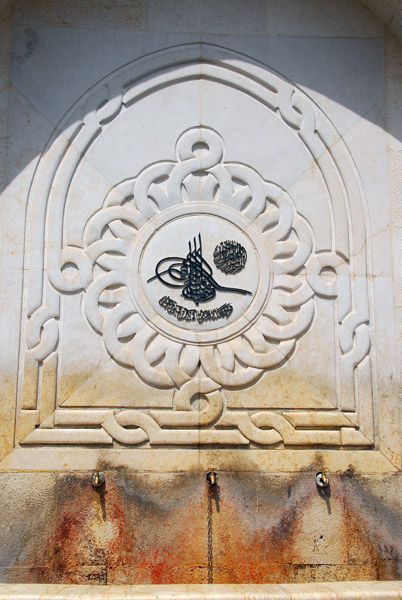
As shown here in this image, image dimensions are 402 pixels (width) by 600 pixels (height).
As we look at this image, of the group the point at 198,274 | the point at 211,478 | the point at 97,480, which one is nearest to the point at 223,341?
the point at 198,274

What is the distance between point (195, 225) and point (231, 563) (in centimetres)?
235

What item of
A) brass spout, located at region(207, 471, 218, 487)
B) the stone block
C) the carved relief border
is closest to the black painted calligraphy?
the carved relief border

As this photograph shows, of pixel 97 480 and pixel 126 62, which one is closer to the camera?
pixel 97 480

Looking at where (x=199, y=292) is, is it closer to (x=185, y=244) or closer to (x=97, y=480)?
(x=185, y=244)

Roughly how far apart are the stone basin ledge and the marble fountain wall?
1.47 ft

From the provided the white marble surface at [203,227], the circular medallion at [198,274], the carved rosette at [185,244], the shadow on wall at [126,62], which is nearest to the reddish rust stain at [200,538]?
the white marble surface at [203,227]

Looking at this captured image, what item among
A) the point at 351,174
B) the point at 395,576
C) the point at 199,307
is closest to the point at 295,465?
the point at 395,576

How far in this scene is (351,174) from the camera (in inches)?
173

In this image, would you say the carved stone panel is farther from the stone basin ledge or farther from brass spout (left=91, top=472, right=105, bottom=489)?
the stone basin ledge

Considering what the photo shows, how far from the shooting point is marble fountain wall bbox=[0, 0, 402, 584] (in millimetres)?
3934

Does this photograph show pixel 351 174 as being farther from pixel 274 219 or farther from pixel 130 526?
pixel 130 526

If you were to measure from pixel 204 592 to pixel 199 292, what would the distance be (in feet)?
6.33

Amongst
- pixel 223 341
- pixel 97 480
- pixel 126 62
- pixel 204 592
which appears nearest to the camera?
pixel 204 592

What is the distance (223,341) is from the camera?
4176 mm
